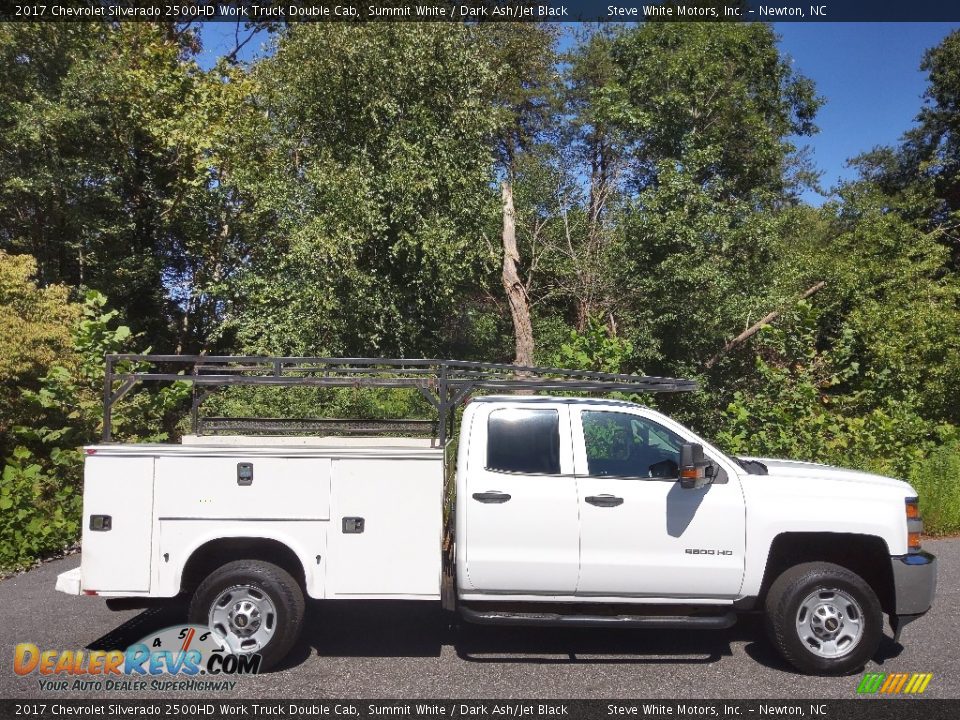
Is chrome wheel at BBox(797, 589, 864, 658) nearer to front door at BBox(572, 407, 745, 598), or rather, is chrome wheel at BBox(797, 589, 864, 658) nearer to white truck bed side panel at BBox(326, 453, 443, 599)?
front door at BBox(572, 407, 745, 598)

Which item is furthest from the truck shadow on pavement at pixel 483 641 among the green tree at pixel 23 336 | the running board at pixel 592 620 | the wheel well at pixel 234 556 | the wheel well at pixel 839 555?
the green tree at pixel 23 336

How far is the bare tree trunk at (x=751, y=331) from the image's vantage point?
16.4 metres

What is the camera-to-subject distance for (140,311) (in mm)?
19156

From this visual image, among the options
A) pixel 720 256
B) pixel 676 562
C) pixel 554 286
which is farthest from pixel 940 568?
pixel 554 286

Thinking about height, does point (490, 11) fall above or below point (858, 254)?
above

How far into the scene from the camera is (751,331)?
652 inches

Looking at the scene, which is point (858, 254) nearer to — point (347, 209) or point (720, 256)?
point (720, 256)

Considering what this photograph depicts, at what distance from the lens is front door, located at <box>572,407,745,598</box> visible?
544 cm

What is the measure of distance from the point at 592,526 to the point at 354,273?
9761mm

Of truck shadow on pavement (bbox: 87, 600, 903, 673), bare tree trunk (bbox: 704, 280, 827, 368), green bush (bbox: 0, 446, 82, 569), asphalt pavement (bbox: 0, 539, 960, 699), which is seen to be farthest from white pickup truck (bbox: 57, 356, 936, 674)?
bare tree trunk (bbox: 704, 280, 827, 368)

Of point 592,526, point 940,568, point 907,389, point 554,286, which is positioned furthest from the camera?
point 554,286

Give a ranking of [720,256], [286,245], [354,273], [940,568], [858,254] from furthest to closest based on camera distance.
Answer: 1. [858,254]
2. [286,245]
3. [720,256]
4. [354,273]
5. [940,568]

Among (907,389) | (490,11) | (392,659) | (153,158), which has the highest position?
(490,11)

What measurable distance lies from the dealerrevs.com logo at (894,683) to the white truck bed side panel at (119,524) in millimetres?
4772
